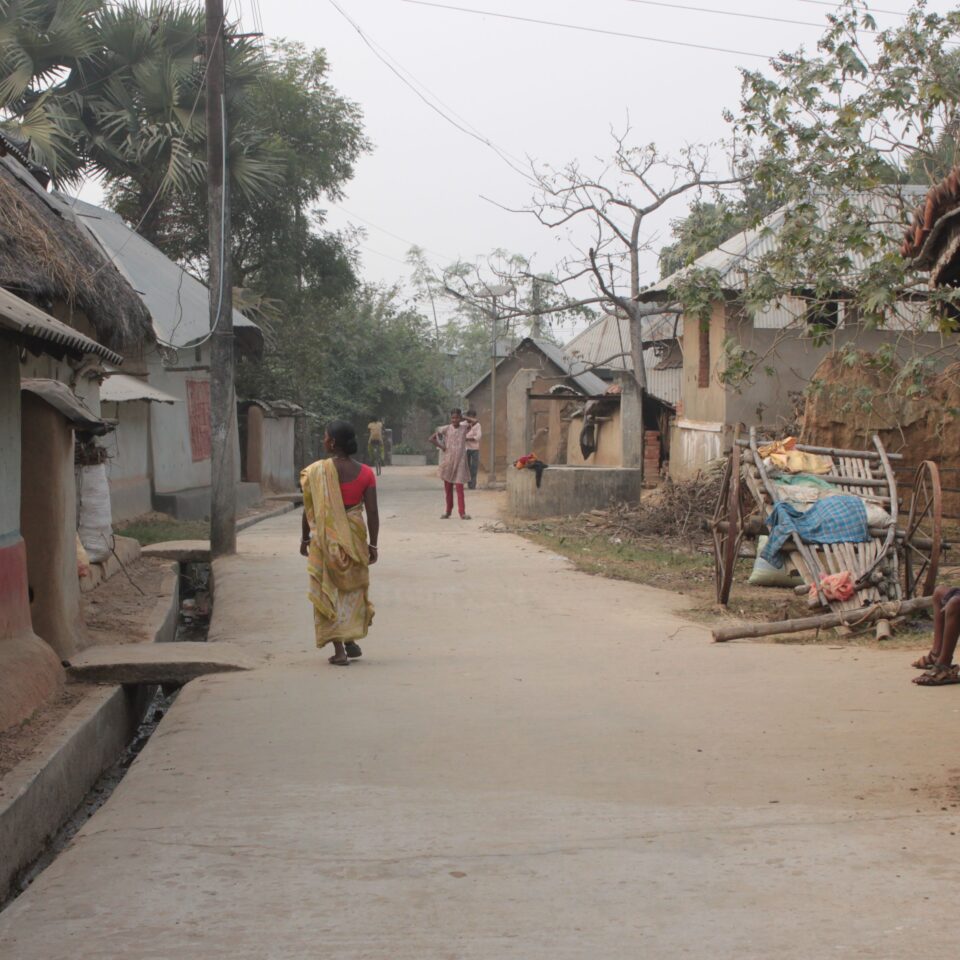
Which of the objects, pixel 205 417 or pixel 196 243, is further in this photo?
pixel 196 243

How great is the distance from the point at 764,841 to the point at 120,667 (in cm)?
492

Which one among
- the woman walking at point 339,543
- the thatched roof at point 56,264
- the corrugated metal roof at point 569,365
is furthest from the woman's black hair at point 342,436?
the corrugated metal roof at point 569,365

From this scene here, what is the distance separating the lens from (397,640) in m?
9.28

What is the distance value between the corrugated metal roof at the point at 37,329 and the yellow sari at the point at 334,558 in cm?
171

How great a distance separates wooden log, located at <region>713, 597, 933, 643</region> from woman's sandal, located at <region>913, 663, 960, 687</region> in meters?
1.93

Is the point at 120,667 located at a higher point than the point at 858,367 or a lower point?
lower

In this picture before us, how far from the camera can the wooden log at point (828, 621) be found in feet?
29.2

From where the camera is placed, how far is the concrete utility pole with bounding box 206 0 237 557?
14656 mm

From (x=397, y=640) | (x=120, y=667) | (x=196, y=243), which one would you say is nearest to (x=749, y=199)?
(x=196, y=243)

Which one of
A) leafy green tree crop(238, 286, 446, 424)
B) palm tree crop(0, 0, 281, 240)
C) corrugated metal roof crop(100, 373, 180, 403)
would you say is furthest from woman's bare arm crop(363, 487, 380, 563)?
leafy green tree crop(238, 286, 446, 424)

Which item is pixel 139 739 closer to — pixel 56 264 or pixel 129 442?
pixel 56 264

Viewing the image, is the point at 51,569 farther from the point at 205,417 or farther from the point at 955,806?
the point at 205,417

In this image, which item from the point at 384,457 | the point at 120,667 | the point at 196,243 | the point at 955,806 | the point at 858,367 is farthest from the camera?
the point at 384,457

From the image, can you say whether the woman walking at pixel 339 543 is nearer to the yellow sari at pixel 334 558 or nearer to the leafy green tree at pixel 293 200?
the yellow sari at pixel 334 558
